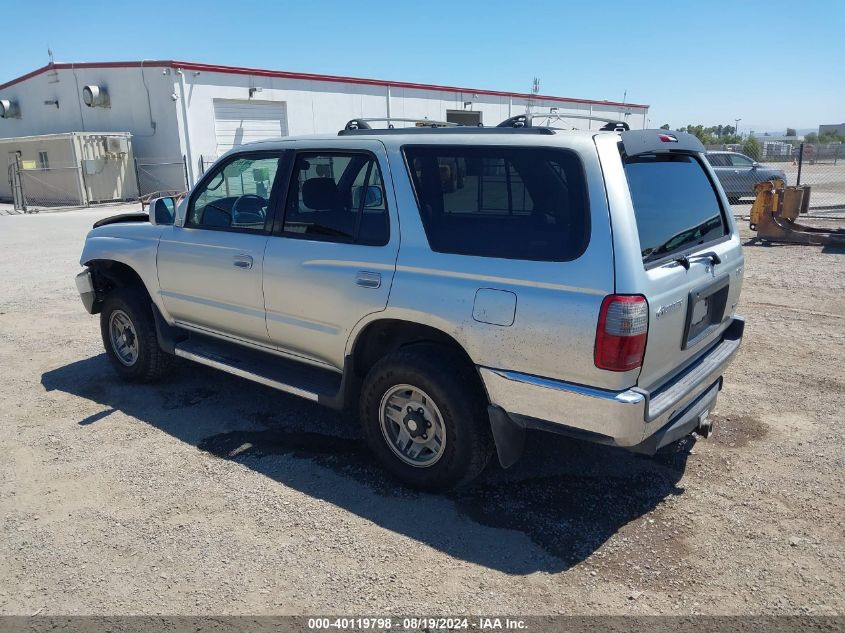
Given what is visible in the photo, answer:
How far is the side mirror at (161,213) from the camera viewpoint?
202 inches

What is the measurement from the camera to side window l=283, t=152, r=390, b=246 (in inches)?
151

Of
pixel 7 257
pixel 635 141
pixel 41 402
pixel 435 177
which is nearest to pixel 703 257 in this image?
pixel 635 141

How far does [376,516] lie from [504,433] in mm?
868

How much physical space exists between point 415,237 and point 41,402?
3.68m

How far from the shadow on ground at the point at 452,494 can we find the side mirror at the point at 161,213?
1.40m

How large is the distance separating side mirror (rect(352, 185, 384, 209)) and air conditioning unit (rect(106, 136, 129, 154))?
22495mm

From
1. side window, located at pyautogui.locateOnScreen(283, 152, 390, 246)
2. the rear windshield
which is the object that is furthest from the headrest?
the rear windshield

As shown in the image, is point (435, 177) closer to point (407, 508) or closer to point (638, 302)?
point (638, 302)

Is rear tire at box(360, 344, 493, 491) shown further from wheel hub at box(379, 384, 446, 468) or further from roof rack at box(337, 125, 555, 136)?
roof rack at box(337, 125, 555, 136)

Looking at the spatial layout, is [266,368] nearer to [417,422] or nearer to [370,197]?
[417,422]

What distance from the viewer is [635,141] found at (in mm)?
3295

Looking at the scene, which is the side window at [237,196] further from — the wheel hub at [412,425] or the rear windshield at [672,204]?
the rear windshield at [672,204]

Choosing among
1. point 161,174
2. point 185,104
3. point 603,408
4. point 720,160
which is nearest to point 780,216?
point 720,160

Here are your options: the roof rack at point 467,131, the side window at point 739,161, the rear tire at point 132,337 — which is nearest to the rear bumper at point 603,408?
the roof rack at point 467,131
